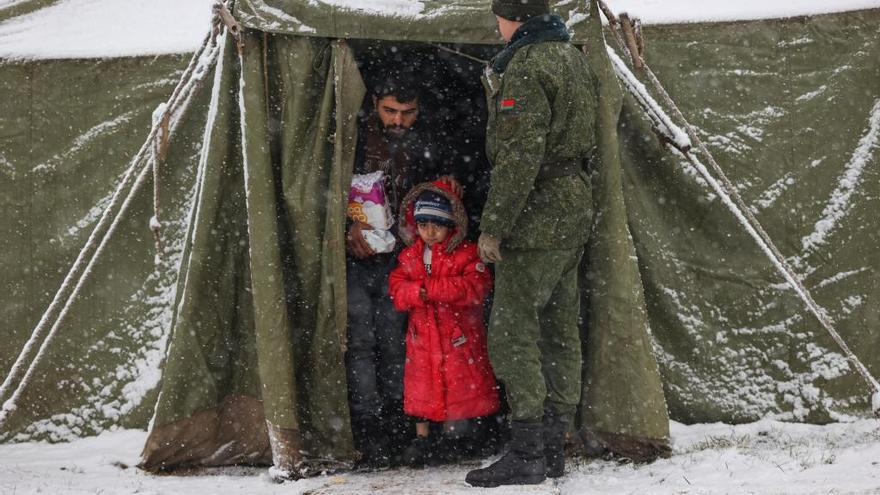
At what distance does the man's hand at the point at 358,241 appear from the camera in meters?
5.11

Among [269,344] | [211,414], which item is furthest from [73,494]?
[269,344]

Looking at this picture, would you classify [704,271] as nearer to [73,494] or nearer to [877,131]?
[877,131]

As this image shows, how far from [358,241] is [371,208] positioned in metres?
0.16

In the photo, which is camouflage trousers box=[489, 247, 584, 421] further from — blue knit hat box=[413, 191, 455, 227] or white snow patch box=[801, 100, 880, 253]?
white snow patch box=[801, 100, 880, 253]

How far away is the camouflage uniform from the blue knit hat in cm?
56

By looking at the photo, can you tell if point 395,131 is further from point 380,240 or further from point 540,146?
point 540,146

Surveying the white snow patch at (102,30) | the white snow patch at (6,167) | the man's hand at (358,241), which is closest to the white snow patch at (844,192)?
the man's hand at (358,241)

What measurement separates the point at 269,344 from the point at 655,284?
74.2 inches

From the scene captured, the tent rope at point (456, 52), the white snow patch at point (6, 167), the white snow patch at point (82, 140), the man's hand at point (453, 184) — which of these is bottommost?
the man's hand at point (453, 184)

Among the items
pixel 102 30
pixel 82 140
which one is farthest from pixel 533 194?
pixel 102 30

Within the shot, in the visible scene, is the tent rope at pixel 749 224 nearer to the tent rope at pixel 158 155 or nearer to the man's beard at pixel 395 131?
the man's beard at pixel 395 131

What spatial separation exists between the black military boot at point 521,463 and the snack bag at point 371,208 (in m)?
1.18

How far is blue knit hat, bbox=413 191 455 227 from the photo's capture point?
4996 millimetres

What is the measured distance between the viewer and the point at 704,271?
212 inches
